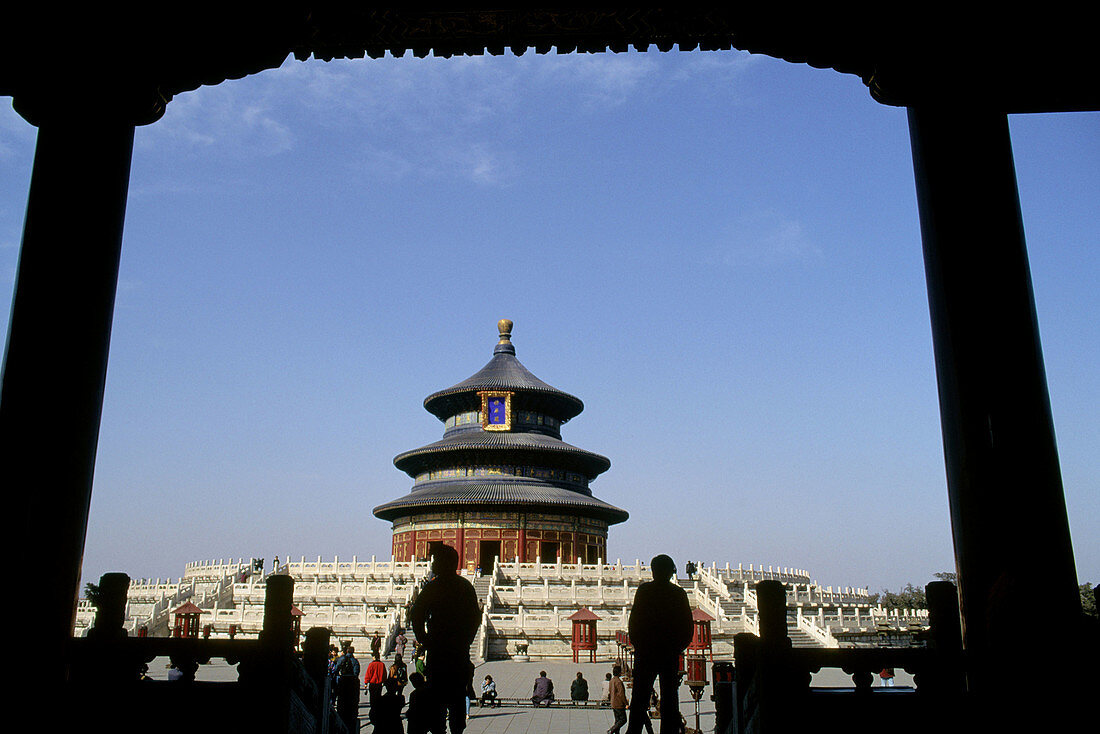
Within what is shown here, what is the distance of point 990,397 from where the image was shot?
194 inches

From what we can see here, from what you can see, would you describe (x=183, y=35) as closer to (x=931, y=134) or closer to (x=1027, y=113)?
(x=931, y=134)

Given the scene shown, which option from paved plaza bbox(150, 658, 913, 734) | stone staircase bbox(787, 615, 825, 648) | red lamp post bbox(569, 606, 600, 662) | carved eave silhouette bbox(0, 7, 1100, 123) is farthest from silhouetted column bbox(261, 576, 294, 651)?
stone staircase bbox(787, 615, 825, 648)

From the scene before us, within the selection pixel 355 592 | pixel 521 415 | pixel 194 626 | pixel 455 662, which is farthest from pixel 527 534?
pixel 455 662

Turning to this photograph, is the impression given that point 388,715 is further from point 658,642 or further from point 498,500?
point 498,500

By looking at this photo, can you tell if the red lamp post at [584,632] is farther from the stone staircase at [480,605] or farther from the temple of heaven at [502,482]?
the temple of heaven at [502,482]

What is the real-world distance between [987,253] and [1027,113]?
4.24ft

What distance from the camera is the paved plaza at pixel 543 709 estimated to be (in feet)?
39.4

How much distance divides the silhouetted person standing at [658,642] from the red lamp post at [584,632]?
17797 millimetres

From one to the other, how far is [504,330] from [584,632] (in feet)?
91.4

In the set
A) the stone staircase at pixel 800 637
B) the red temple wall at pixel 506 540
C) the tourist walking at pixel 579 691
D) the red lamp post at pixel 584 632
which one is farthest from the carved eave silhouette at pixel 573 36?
the red temple wall at pixel 506 540

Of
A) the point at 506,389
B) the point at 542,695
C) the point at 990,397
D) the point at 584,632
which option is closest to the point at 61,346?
the point at 990,397

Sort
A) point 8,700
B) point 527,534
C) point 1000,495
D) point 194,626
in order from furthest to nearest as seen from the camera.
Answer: point 527,534 < point 194,626 < point 1000,495 < point 8,700

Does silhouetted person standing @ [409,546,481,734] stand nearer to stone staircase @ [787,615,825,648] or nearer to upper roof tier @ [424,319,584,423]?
stone staircase @ [787,615,825,648]

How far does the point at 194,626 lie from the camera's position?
72.9 feet
